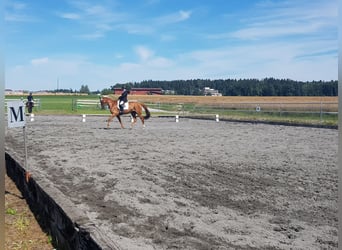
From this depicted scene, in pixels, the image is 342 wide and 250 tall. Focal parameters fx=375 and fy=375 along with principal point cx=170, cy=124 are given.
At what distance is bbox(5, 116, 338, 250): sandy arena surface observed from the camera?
3.92 metres

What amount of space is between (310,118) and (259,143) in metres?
11.5

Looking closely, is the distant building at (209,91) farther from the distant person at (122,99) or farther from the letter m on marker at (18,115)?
the letter m on marker at (18,115)

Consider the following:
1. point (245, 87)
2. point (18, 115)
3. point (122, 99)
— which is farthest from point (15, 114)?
point (245, 87)

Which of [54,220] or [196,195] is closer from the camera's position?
[54,220]

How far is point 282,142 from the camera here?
510 inches

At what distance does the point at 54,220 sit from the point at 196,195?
7.06 ft

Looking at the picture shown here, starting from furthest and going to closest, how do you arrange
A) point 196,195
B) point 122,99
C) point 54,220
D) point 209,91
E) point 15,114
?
point 209,91, point 122,99, point 15,114, point 196,195, point 54,220

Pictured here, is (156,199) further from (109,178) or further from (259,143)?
(259,143)

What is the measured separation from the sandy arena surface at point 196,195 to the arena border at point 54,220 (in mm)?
89

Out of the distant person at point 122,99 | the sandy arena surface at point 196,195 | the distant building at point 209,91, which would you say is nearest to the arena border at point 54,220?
the sandy arena surface at point 196,195

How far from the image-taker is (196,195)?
5.61 m

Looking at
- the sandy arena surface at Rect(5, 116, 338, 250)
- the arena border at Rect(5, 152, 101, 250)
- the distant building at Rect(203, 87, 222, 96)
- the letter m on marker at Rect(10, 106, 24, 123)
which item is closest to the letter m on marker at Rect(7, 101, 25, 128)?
the letter m on marker at Rect(10, 106, 24, 123)

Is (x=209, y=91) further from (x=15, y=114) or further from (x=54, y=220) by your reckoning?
(x=54, y=220)

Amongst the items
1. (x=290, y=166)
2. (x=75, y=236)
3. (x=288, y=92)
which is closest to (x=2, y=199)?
(x=75, y=236)
